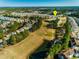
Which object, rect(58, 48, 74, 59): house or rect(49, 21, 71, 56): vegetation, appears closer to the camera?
rect(58, 48, 74, 59): house

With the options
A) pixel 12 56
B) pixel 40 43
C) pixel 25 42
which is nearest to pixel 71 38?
pixel 40 43

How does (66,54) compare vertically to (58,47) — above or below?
below

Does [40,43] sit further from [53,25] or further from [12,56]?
[53,25]

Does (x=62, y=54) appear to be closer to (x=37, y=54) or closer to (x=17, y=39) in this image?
(x=37, y=54)

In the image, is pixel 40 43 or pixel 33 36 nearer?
pixel 40 43

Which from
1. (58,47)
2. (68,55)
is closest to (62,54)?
(68,55)

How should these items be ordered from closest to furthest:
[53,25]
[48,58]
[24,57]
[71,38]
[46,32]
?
[48,58] < [24,57] < [71,38] < [46,32] < [53,25]

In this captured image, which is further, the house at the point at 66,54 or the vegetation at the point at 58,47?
the vegetation at the point at 58,47

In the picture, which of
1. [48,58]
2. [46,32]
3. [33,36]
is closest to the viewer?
[48,58]

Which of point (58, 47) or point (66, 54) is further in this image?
point (58, 47)
